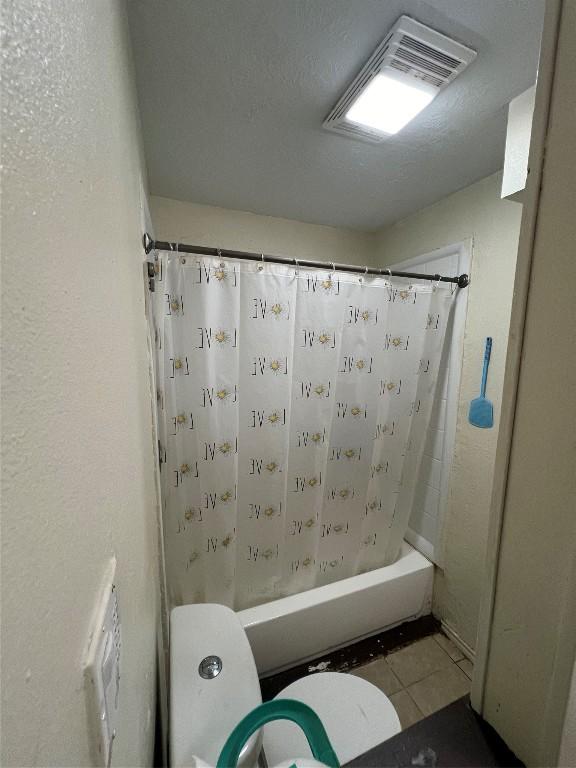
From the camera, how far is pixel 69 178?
289mm

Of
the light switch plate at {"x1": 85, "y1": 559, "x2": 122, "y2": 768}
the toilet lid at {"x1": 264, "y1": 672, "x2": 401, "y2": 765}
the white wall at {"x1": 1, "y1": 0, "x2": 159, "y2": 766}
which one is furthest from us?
the toilet lid at {"x1": 264, "y1": 672, "x2": 401, "y2": 765}

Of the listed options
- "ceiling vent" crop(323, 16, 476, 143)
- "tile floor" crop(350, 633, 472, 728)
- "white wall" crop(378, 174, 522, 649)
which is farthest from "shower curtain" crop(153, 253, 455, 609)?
"ceiling vent" crop(323, 16, 476, 143)

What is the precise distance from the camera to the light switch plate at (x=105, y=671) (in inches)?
11.5

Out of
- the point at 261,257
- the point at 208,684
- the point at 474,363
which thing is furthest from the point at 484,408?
the point at 208,684

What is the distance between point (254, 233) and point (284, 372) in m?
0.94

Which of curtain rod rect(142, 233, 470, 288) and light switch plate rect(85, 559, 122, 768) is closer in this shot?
light switch plate rect(85, 559, 122, 768)

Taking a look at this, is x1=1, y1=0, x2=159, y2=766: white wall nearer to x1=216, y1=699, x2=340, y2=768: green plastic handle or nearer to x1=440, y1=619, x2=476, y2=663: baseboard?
x1=216, y1=699, x2=340, y2=768: green plastic handle

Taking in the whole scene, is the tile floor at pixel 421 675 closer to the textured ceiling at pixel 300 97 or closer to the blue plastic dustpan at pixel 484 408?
the blue plastic dustpan at pixel 484 408

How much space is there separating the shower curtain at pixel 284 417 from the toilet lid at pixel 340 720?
1.42ft

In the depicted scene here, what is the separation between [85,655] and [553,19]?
75 centimetres

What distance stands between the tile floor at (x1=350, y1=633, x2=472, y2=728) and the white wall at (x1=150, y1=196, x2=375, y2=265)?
216 cm

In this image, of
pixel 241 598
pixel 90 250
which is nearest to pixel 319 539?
pixel 241 598

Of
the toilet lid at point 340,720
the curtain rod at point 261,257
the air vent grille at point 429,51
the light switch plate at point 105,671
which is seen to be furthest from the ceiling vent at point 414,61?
the toilet lid at point 340,720

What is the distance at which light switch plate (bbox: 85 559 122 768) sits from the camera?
293 millimetres
